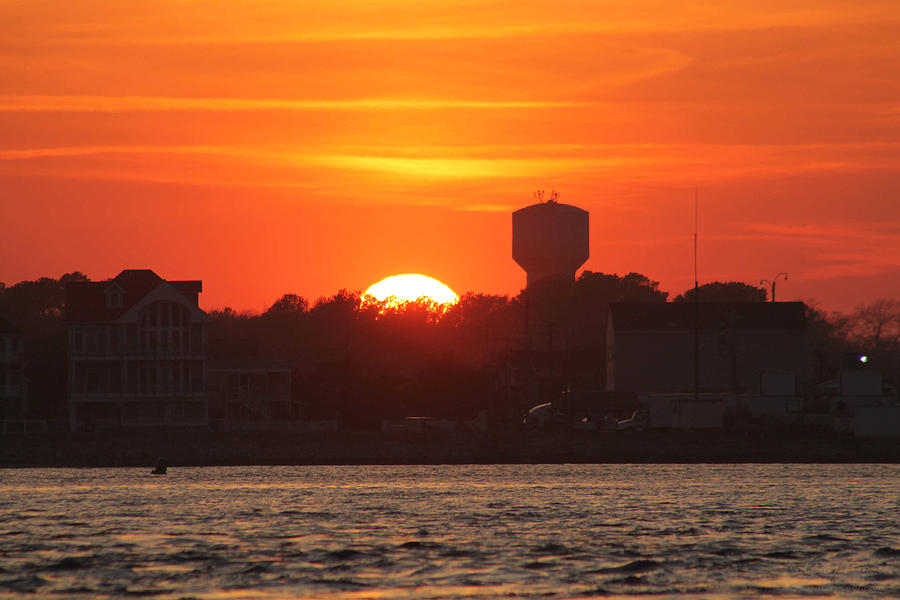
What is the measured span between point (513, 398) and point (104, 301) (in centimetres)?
4622

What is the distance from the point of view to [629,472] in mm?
65250

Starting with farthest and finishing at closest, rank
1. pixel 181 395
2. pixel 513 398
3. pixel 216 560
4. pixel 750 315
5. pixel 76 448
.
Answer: pixel 513 398 < pixel 750 315 < pixel 181 395 < pixel 76 448 < pixel 216 560

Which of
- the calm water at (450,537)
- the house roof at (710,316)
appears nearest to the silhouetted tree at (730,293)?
the house roof at (710,316)

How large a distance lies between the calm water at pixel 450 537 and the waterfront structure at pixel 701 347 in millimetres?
54908

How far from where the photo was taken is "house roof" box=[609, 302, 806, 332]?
11744 centimetres

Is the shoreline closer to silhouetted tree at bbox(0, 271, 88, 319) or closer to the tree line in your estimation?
the tree line

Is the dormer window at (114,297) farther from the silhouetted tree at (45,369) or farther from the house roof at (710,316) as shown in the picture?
the house roof at (710,316)

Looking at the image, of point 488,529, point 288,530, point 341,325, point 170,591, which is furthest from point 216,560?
point 341,325

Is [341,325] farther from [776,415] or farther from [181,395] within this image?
[776,415]

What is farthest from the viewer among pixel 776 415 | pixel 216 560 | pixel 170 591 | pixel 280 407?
pixel 280 407

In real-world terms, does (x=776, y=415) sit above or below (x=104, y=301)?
below

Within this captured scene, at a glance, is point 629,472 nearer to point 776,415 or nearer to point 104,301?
point 776,415

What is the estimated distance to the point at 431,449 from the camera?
254 feet

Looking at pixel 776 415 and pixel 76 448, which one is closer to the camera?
pixel 76 448
